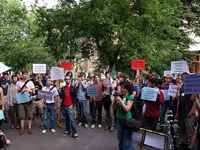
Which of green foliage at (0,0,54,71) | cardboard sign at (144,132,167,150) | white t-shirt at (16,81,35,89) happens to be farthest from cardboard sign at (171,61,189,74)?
green foliage at (0,0,54,71)

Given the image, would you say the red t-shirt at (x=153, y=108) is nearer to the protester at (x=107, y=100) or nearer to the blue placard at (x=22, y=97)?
the protester at (x=107, y=100)

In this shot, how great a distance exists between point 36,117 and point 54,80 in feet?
11.0

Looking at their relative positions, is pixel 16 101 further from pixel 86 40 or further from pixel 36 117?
pixel 86 40

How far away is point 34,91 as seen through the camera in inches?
650

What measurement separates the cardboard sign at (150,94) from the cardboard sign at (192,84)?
2.36 meters

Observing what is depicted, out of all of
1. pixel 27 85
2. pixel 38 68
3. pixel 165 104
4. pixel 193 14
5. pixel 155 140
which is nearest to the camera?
pixel 155 140

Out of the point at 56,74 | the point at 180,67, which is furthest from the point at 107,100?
the point at 180,67

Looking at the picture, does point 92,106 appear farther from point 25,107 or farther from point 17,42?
point 17,42

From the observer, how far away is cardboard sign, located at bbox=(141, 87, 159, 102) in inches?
488

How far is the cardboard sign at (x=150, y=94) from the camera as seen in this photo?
12.4m

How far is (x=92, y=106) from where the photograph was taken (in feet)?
57.1

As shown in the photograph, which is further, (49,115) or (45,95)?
(49,115)

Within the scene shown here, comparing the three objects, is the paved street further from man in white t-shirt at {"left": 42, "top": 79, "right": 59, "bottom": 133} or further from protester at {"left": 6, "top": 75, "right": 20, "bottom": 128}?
protester at {"left": 6, "top": 75, "right": 20, "bottom": 128}

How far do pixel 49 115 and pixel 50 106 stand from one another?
38cm
